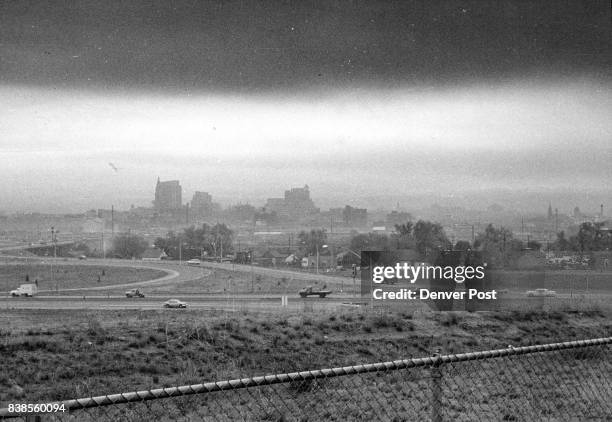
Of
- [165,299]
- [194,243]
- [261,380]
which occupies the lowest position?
[165,299]

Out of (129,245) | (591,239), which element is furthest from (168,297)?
(591,239)

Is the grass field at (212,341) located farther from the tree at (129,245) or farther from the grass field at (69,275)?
the tree at (129,245)

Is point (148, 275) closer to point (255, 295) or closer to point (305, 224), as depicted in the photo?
point (255, 295)

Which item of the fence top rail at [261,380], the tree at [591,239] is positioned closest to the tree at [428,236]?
the tree at [591,239]

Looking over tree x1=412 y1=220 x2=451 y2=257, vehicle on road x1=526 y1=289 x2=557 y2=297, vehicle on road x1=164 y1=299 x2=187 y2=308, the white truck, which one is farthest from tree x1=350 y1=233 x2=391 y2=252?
the white truck

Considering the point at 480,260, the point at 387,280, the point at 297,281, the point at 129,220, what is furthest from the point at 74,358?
the point at 129,220

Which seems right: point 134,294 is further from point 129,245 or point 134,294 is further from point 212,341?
point 212,341

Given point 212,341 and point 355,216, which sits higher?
point 355,216

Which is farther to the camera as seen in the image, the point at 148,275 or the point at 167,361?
the point at 148,275
